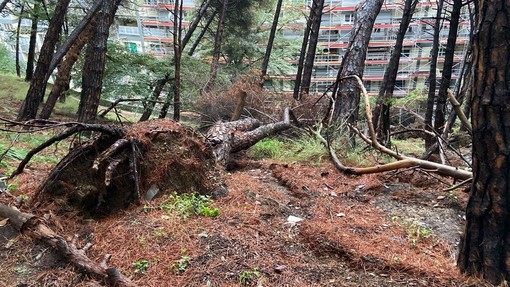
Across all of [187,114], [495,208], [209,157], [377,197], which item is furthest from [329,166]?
[187,114]

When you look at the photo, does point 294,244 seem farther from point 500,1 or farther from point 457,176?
point 500,1

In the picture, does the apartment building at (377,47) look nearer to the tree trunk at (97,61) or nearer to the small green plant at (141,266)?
the tree trunk at (97,61)

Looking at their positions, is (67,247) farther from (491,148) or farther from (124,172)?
(491,148)

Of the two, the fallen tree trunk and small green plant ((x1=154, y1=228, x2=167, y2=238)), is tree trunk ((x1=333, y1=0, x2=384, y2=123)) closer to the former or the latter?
the fallen tree trunk

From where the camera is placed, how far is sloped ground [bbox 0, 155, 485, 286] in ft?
6.55

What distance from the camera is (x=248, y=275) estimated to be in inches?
77.9

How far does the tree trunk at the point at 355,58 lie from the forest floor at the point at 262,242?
301 cm

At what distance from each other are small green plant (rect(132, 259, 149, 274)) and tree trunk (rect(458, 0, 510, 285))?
1.98 metres

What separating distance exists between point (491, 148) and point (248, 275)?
1557 millimetres

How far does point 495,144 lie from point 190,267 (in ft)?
6.26

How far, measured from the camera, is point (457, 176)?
110 inches

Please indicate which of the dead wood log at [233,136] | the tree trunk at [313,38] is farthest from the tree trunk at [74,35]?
the tree trunk at [313,38]

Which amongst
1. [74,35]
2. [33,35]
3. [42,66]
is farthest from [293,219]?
[33,35]

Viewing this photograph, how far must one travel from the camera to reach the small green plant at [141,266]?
6.72 ft
